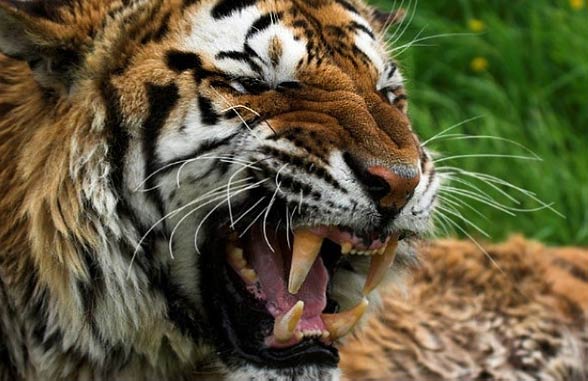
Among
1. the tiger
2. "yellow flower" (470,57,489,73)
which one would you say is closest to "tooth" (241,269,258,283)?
the tiger

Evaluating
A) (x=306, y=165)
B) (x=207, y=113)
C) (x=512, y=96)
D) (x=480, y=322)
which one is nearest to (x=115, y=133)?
(x=207, y=113)

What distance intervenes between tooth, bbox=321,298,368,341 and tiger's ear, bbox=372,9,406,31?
2.66 feet

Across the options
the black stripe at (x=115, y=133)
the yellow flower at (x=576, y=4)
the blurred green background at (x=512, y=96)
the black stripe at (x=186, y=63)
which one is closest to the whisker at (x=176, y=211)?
the black stripe at (x=115, y=133)

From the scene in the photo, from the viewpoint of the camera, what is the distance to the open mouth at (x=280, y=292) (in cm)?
269

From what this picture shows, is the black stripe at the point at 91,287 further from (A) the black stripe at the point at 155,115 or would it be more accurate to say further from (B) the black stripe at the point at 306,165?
(B) the black stripe at the point at 306,165

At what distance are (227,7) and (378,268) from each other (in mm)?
695

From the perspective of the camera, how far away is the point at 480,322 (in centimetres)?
415

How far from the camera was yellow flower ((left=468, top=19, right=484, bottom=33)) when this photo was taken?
5.75 meters

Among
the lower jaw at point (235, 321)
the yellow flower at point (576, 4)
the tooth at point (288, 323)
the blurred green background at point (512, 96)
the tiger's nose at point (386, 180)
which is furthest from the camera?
the yellow flower at point (576, 4)

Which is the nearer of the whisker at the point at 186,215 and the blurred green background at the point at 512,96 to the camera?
the whisker at the point at 186,215

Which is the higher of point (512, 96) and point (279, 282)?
point (279, 282)

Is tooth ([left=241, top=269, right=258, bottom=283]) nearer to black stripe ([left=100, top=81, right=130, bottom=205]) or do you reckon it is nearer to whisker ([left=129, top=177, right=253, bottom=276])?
whisker ([left=129, top=177, right=253, bottom=276])

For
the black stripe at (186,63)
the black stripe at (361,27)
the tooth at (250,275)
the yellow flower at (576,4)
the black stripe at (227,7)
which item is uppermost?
the black stripe at (227,7)

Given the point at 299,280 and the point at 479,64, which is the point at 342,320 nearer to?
the point at 299,280
